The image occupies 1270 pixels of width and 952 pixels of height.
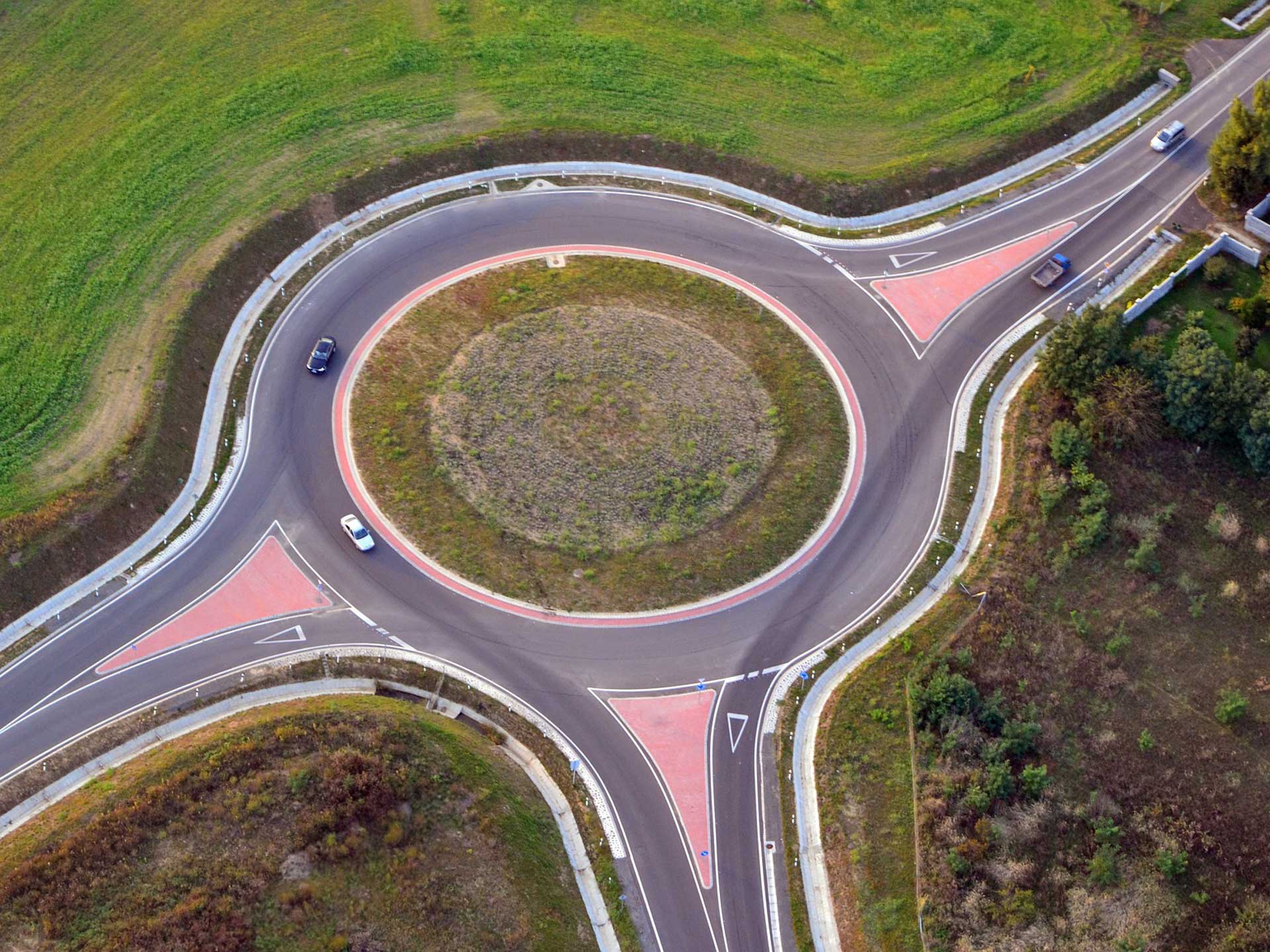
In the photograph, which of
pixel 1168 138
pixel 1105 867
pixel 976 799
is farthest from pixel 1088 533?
pixel 1168 138

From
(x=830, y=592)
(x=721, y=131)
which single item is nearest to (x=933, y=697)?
(x=830, y=592)

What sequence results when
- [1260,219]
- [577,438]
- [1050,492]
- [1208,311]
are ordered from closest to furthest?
[1050,492]
[577,438]
[1208,311]
[1260,219]

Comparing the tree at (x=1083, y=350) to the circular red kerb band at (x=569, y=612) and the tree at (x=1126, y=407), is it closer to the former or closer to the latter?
the tree at (x=1126, y=407)

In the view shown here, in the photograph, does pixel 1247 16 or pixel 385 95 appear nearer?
pixel 385 95

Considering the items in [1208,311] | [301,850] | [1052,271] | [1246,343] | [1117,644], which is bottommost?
[301,850]

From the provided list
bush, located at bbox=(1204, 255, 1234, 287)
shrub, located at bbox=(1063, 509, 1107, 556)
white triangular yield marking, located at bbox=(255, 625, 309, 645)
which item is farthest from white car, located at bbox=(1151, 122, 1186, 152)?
white triangular yield marking, located at bbox=(255, 625, 309, 645)

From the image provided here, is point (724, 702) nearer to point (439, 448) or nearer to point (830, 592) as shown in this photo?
point (830, 592)

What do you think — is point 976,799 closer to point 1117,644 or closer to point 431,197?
point 1117,644

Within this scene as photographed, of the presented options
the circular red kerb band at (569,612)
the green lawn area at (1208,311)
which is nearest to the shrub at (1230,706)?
the circular red kerb band at (569,612)
